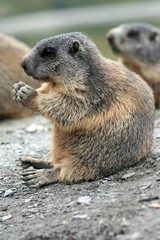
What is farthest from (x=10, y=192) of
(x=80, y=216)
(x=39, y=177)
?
(x=80, y=216)

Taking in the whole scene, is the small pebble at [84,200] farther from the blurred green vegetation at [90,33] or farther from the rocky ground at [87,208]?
the blurred green vegetation at [90,33]

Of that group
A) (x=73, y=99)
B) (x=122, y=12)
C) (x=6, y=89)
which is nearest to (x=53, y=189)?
(x=73, y=99)

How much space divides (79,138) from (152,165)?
2.45ft

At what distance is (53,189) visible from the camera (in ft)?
23.4

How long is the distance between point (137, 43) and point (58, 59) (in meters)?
6.50

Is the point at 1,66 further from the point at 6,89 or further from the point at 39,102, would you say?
the point at 39,102

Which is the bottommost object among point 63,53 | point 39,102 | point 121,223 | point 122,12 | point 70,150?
point 121,223

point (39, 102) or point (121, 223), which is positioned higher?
point (39, 102)

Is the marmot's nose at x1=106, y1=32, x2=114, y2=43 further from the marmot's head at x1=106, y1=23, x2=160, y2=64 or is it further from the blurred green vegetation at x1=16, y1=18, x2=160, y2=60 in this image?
the blurred green vegetation at x1=16, y1=18, x2=160, y2=60

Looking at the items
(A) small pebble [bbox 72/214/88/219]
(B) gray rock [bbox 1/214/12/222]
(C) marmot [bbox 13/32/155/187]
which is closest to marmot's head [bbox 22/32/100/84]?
(C) marmot [bbox 13/32/155/187]

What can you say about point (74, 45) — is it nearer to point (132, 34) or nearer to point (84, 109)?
point (84, 109)

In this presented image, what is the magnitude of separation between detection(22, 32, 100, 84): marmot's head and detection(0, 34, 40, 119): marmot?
16.6ft

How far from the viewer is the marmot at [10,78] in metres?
12.3

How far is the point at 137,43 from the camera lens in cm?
1361
